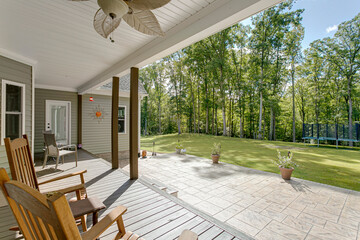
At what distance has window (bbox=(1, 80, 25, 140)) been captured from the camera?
3809 mm

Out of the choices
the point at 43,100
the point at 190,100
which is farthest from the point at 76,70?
the point at 190,100

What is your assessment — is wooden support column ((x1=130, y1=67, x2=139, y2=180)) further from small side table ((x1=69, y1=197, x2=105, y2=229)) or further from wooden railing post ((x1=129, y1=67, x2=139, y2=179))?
small side table ((x1=69, y1=197, x2=105, y2=229))

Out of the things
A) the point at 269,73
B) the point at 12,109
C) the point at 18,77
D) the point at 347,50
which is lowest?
the point at 12,109

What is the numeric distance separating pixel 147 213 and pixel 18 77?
15.1 ft

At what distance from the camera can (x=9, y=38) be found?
10.6 ft

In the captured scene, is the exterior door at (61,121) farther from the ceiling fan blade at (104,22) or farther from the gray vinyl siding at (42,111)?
the ceiling fan blade at (104,22)

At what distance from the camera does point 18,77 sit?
4.17 metres

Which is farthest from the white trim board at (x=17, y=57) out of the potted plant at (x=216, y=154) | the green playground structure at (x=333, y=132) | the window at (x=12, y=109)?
the green playground structure at (x=333, y=132)

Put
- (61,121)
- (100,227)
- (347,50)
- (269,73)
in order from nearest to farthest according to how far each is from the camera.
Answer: (100,227), (61,121), (347,50), (269,73)

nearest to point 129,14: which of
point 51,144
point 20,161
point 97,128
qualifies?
point 20,161

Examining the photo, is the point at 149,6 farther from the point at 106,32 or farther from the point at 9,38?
the point at 9,38

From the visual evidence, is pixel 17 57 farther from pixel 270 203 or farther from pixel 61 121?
pixel 270 203

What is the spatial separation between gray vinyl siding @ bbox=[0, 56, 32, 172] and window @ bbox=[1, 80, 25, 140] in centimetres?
13

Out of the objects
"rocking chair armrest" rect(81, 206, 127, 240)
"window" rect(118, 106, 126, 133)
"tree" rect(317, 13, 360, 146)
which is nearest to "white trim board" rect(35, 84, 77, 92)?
"window" rect(118, 106, 126, 133)
